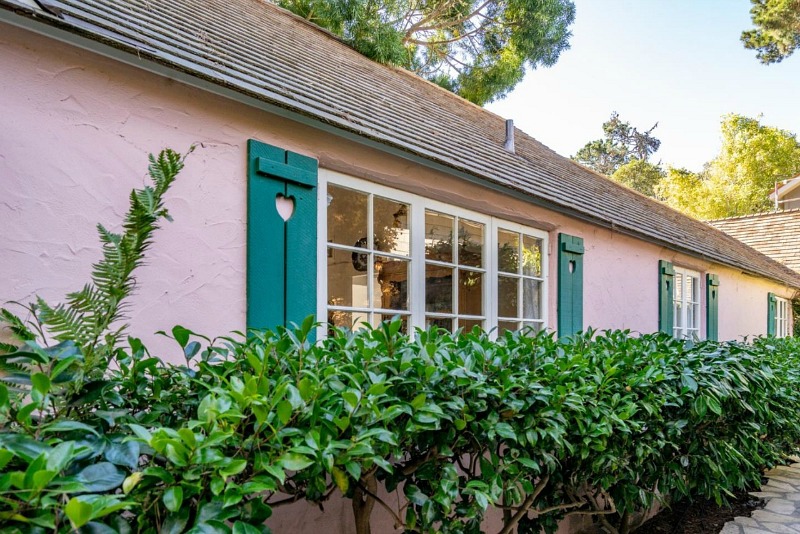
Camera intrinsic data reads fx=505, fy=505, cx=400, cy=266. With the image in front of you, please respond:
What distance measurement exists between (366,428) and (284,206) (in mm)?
1910

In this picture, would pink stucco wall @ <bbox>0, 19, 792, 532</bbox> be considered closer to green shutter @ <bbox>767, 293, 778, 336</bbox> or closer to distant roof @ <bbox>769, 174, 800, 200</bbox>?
green shutter @ <bbox>767, 293, 778, 336</bbox>

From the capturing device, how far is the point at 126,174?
2545 mm

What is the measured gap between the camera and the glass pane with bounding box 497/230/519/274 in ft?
16.0

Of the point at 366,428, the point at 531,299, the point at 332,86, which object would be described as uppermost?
the point at 332,86

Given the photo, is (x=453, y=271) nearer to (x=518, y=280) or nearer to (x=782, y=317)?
(x=518, y=280)

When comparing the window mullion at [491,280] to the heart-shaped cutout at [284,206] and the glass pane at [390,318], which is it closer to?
the glass pane at [390,318]

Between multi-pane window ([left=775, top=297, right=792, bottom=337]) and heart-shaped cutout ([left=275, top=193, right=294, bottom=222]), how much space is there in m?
14.0

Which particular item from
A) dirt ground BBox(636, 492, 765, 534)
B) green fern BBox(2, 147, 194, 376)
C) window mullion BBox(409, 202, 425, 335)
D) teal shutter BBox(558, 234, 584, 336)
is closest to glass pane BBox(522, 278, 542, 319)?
teal shutter BBox(558, 234, 584, 336)

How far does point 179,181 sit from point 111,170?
1.09 feet

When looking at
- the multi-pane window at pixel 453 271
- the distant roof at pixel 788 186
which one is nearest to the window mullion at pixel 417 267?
the multi-pane window at pixel 453 271

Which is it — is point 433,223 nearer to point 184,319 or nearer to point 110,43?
point 184,319

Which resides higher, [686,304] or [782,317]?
[686,304]

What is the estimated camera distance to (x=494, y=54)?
41.8 ft

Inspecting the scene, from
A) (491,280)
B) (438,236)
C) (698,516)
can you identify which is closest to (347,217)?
(438,236)
